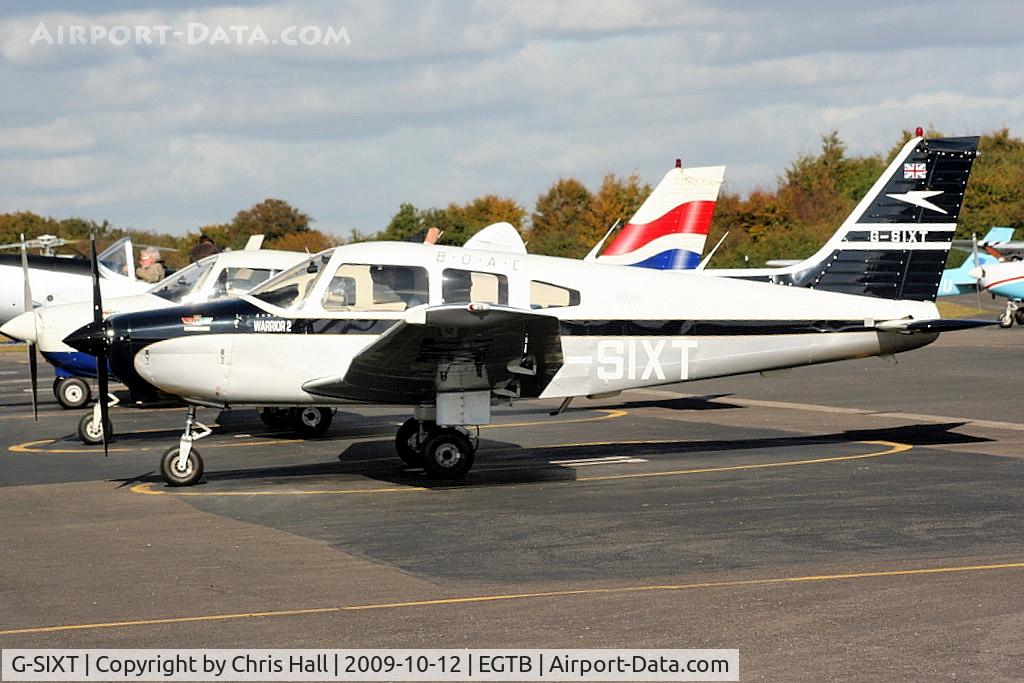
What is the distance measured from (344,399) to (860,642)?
7486 mm

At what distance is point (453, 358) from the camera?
12.8 meters

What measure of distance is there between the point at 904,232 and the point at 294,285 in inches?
285

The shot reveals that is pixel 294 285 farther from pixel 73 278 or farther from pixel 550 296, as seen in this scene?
pixel 73 278

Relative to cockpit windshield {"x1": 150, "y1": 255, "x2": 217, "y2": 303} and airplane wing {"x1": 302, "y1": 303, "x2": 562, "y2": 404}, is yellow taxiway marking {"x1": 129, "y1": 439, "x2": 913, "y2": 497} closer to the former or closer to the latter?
airplane wing {"x1": 302, "y1": 303, "x2": 562, "y2": 404}

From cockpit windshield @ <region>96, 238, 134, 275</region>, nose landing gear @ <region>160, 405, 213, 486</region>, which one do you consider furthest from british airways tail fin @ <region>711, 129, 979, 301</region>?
cockpit windshield @ <region>96, 238, 134, 275</region>

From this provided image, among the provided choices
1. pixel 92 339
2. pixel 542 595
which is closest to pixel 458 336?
pixel 92 339

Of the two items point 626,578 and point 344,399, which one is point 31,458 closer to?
point 344,399

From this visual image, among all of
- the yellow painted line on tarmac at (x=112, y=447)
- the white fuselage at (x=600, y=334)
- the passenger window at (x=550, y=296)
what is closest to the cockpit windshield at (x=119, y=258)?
the yellow painted line on tarmac at (x=112, y=447)

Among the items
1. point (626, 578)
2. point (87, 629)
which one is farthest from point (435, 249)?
point (87, 629)

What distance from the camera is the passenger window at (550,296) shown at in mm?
13523

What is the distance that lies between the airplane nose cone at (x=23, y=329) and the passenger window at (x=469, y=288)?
616cm

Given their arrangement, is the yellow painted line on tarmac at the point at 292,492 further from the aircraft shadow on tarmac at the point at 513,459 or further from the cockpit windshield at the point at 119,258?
the cockpit windshield at the point at 119,258

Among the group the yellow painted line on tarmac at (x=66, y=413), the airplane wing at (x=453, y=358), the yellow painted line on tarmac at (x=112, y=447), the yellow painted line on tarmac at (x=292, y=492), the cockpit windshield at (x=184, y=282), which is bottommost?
the yellow painted line on tarmac at (x=292, y=492)

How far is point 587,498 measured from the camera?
1209 centimetres
